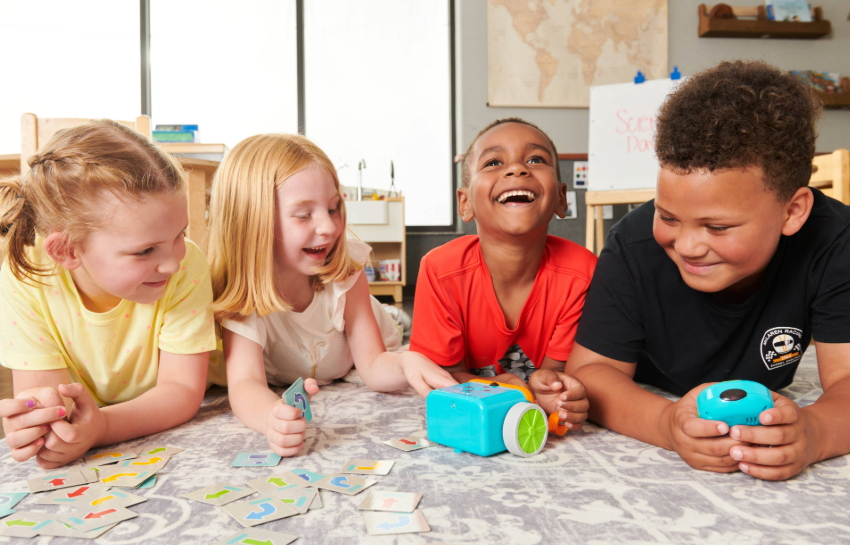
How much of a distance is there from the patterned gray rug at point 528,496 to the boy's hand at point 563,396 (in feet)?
0.14

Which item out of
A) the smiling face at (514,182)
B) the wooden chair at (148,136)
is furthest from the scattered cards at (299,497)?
the wooden chair at (148,136)

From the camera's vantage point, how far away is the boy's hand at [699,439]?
0.71 meters

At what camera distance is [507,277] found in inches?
49.0

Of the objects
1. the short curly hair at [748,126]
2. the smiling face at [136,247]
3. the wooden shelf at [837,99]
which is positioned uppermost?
the wooden shelf at [837,99]

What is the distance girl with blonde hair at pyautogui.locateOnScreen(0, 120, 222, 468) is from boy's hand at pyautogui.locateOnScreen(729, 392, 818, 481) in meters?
0.86

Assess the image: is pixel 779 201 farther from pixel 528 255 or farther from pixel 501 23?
pixel 501 23

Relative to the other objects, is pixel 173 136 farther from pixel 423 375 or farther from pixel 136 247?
pixel 423 375

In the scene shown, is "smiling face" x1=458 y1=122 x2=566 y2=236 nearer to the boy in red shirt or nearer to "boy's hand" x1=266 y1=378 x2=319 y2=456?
the boy in red shirt

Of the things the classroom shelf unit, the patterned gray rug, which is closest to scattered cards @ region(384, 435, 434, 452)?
the patterned gray rug

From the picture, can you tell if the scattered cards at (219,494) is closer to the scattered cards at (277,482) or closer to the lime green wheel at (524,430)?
the scattered cards at (277,482)

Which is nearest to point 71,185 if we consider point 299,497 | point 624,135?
point 299,497

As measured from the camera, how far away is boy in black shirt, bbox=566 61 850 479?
75cm

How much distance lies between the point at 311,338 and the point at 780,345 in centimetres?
92

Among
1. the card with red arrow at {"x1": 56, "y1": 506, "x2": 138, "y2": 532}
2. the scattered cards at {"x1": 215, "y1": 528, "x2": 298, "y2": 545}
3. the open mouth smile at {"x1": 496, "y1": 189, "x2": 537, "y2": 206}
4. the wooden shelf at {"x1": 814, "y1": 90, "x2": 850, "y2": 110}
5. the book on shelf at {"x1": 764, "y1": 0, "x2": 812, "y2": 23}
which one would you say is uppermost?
the book on shelf at {"x1": 764, "y1": 0, "x2": 812, "y2": 23}
